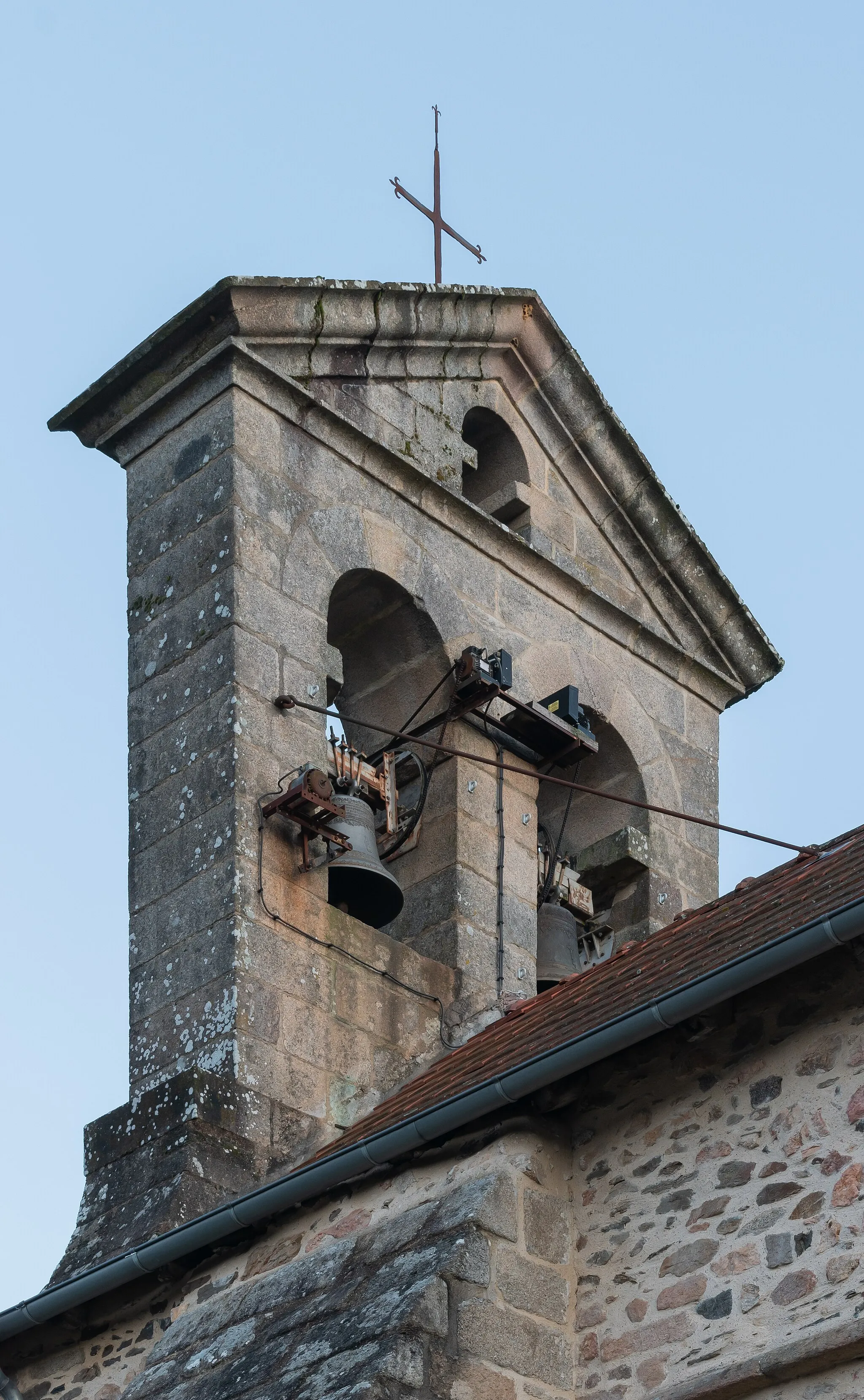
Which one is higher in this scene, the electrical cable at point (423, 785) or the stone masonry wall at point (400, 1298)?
the electrical cable at point (423, 785)

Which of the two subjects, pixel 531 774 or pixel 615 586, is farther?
pixel 615 586

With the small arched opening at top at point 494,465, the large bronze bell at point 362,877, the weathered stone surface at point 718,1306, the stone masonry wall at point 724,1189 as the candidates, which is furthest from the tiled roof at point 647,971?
the small arched opening at top at point 494,465

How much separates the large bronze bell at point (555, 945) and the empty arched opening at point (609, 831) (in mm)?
294

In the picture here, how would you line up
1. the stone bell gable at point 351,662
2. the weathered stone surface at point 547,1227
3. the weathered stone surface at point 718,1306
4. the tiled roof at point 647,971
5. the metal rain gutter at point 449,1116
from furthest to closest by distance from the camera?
the stone bell gable at point 351,662, the tiled roof at point 647,971, the weathered stone surface at point 547,1227, the metal rain gutter at point 449,1116, the weathered stone surface at point 718,1306

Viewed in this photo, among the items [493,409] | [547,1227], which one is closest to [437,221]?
[493,409]

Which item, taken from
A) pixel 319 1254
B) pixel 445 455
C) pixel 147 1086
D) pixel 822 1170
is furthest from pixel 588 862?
pixel 822 1170

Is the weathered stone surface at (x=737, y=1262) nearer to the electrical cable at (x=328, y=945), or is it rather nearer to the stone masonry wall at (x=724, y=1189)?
the stone masonry wall at (x=724, y=1189)

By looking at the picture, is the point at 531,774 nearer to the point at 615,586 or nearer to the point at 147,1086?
the point at 615,586

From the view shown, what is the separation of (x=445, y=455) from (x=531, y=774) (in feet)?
4.45

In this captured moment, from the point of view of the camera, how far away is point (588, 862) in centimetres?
978

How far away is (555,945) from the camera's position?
9.33 meters

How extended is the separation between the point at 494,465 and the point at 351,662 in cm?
133

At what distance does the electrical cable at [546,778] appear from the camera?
8.31m

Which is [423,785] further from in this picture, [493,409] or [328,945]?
[493,409]
